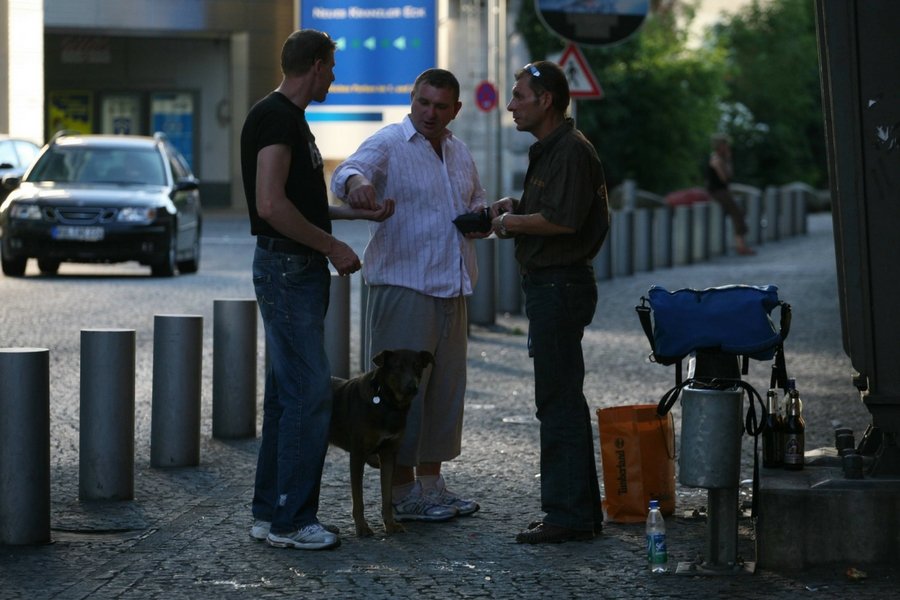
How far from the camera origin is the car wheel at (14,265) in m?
21.7

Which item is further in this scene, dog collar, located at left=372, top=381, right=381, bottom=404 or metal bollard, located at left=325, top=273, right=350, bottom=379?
metal bollard, located at left=325, top=273, right=350, bottom=379

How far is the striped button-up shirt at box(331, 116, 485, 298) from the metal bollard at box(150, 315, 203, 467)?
1.84 metres

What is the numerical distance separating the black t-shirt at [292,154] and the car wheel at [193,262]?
1608cm

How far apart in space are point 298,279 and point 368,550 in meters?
1.07

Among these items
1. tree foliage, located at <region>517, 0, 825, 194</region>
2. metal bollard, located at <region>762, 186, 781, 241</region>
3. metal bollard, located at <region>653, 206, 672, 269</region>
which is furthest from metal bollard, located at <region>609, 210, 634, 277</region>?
tree foliage, located at <region>517, 0, 825, 194</region>

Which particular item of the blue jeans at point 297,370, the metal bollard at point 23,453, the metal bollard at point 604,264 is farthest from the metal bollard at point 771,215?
the metal bollard at point 23,453

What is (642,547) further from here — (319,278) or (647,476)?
(319,278)

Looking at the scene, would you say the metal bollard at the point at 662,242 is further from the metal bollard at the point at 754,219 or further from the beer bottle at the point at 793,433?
the beer bottle at the point at 793,433

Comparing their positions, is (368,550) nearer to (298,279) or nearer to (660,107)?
(298,279)

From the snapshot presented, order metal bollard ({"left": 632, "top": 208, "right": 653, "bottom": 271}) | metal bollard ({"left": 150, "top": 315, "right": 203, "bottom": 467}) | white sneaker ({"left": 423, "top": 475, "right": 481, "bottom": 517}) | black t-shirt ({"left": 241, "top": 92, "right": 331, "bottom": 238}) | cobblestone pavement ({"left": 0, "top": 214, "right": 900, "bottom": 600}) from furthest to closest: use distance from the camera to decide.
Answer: metal bollard ({"left": 632, "top": 208, "right": 653, "bottom": 271})
metal bollard ({"left": 150, "top": 315, "right": 203, "bottom": 467})
white sneaker ({"left": 423, "top": 475, "right": 481, "bottom": 517})
black t-shirt ({"left": 241, "top": 92, "right": 331, "bottom": 238})
cobblestone pavement ({"left": 0, "top": 214, "right": 900, "bottom": 600})

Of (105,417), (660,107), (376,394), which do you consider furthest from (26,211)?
(660,107)

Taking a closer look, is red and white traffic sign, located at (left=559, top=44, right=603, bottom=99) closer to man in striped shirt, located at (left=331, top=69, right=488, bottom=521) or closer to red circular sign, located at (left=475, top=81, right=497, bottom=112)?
man in striped shirt, located at (left=331, top=69, right=488, bottom=521)

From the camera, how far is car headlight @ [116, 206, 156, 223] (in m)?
21.3

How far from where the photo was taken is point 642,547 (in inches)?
277
